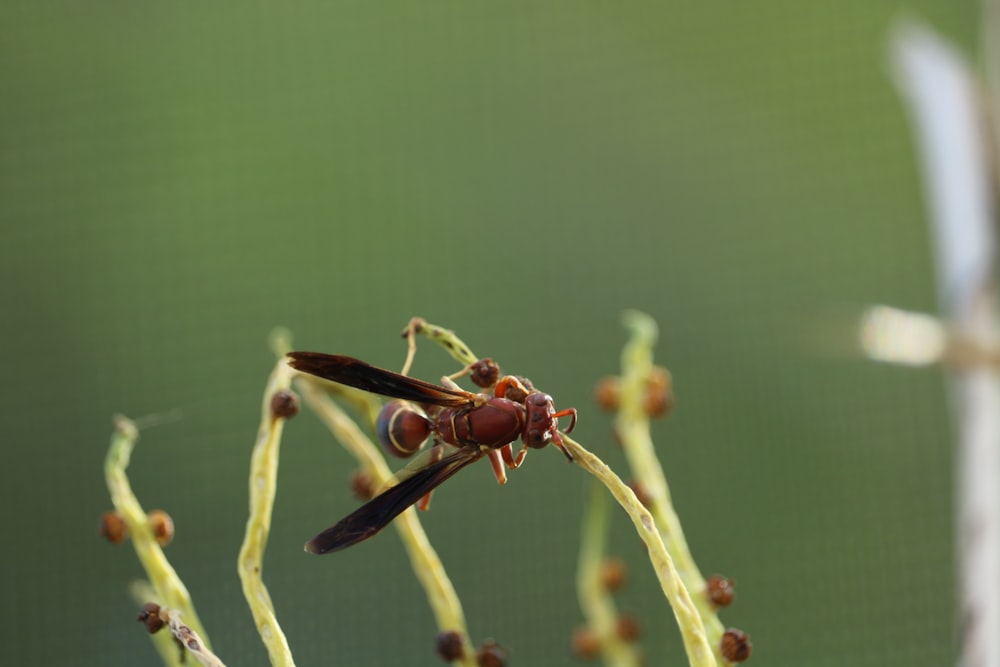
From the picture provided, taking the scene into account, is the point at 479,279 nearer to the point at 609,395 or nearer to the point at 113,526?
the point at 609,395

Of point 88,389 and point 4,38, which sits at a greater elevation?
point 4,38

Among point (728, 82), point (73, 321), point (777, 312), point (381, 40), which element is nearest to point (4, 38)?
point (73, 321)

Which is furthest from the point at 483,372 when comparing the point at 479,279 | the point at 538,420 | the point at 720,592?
the point at 479,279

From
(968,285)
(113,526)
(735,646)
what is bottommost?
(735,646)

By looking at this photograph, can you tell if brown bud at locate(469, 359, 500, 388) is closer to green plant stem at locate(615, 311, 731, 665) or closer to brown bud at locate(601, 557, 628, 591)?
green plant stem at locate(615, 311, 731, 665)

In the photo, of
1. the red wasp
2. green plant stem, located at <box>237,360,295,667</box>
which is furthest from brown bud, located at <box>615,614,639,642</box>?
green plant stem, located at <box>237,360,295,667</box>

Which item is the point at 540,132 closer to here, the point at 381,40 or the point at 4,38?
the point at 381,40

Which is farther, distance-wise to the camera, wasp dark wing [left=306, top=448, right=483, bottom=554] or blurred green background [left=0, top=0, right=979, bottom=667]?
blurred green background [left=0, top=0, right=979, bottom=667]
